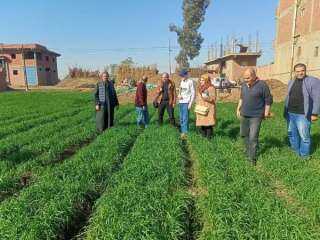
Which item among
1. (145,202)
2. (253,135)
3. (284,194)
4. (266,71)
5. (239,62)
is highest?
(239,62)

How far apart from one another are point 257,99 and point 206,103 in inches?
69.2

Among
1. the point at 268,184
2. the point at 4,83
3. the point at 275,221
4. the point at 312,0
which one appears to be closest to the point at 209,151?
the point at 268,184

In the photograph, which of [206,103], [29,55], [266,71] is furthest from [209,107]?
[29,55]

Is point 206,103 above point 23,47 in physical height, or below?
below

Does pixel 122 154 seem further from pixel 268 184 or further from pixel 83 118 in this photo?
pixel 83 118

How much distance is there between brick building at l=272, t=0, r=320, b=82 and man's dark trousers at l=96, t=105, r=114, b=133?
66.0 ft

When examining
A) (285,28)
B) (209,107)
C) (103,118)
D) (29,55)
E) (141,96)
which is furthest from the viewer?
(29,55)

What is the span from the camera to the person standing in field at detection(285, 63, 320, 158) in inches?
239

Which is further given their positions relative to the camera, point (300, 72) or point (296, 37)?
point (296, 37)

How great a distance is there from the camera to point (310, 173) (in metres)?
5.14

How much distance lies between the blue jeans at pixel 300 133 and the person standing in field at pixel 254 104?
28.9 inches

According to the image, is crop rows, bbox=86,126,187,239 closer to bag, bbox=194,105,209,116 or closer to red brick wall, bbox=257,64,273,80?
bag, bbox=194,105,209,116

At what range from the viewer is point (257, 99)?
6148 mm

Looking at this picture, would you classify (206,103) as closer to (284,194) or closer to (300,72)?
(300,72)
